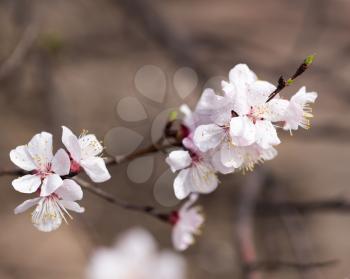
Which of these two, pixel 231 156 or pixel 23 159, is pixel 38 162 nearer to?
pixel 23 159

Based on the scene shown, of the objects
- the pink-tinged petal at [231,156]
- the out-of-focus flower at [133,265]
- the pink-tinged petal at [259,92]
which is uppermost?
the pink-tinged petal at [259,92]

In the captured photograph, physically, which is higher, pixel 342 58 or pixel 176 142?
pixel 342 58

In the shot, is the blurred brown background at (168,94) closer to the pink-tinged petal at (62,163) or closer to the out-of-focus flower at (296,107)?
the out-of-focus flower at (296,107)

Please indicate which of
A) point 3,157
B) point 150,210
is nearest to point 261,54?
point 3,157

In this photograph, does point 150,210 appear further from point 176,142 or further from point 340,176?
point 340,176

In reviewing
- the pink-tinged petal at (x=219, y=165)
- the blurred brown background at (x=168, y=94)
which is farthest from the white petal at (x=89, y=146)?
the blurred brown background at (x=168, y=94)

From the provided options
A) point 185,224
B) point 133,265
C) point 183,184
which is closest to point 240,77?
point 183,184

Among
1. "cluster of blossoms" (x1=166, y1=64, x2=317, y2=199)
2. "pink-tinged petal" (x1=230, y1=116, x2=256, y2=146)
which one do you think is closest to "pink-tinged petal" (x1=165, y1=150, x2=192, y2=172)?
"cluster of blossoms" (x1=166, y1=64, x2=317, y2=199)
